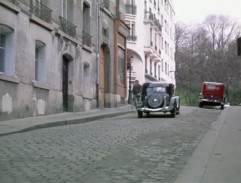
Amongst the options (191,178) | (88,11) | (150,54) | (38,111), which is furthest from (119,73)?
(191,178)

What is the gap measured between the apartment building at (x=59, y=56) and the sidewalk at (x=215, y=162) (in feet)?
26.8

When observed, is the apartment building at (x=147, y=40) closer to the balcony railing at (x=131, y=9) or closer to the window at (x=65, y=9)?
the balcony railing at (x=131, y=9)

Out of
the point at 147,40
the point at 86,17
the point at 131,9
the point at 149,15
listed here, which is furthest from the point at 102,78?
the point at 149,15

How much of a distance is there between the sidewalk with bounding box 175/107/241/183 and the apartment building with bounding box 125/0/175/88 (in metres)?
31.4

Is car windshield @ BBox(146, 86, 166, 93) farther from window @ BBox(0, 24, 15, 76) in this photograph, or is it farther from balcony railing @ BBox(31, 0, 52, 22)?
window @ BBox(0, 24, 15, 76)

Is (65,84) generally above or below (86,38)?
below

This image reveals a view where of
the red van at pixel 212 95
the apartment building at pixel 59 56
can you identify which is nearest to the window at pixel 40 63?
the apartment building at pixel 59 56

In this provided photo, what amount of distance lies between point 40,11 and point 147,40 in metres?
33.5

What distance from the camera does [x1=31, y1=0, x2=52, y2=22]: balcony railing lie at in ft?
63.4

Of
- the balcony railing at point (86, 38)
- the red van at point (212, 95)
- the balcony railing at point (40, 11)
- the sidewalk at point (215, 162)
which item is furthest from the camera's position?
the red van at point (212, 95)

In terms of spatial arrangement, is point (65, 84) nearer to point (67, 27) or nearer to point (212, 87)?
point (67, 27)

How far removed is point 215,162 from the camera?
888 centimetres

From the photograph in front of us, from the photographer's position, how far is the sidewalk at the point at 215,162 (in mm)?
7371

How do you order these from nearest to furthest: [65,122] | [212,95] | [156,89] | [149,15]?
[65,122], [156,89], [212,95], [149,15]
